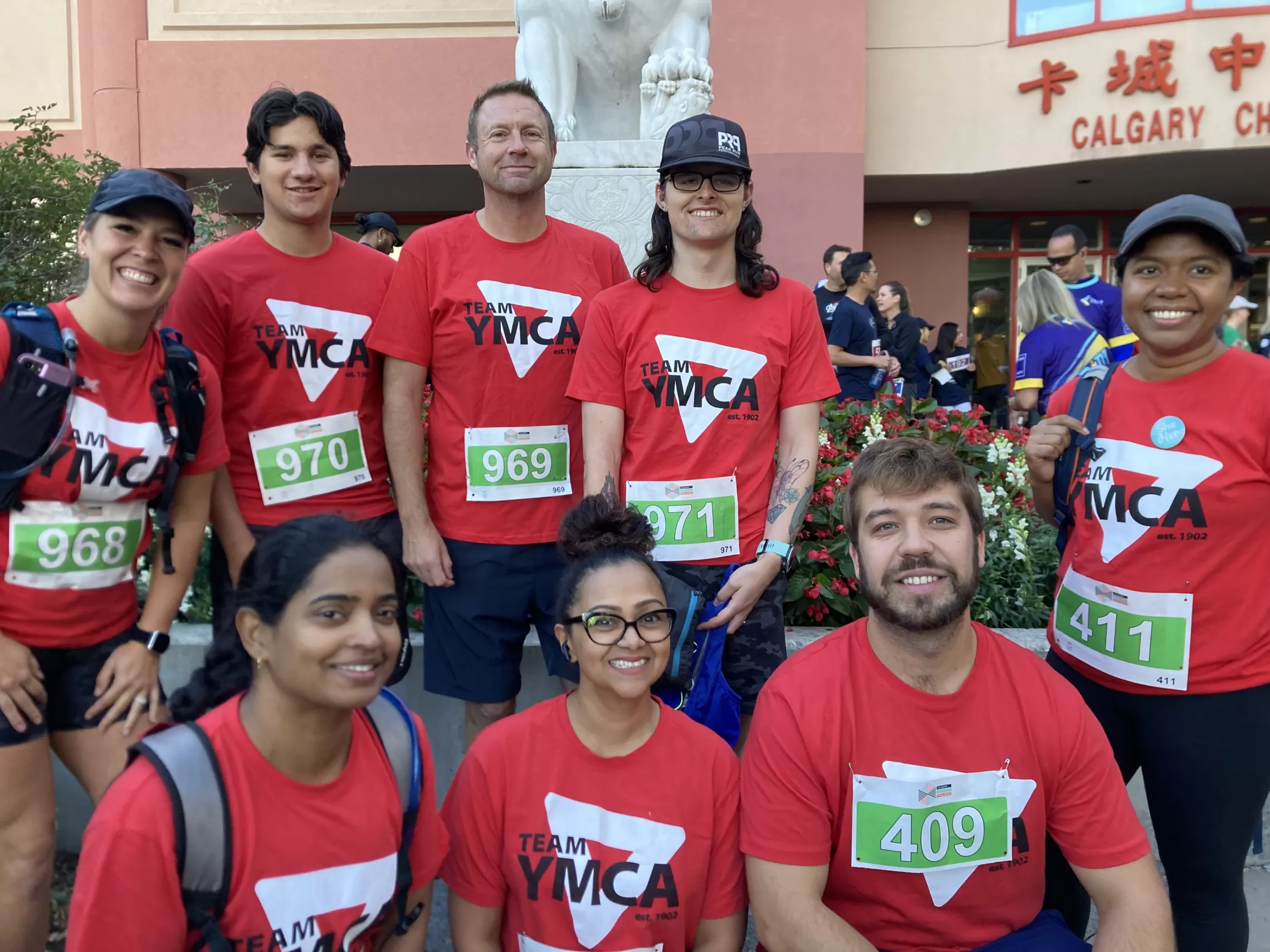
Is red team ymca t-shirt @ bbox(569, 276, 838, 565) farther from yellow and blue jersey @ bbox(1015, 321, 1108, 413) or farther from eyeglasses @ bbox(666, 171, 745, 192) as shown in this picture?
yellow and blue jersey @ bbox(1015, 321, 1108, 413)

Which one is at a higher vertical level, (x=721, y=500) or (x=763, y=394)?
(x=763, y=394)

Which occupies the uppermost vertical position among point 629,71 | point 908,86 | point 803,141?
point 908,86

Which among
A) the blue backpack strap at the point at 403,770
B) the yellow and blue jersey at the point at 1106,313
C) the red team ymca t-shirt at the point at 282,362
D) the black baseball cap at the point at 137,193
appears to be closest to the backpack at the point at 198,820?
the blue backpack strap at the point at 403,770

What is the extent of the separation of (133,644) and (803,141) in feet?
37.9

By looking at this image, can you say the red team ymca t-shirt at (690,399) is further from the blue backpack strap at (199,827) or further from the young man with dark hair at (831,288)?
the young man with dark hair at (831,288)

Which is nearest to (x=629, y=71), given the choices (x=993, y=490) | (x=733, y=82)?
(x=993, y=490)

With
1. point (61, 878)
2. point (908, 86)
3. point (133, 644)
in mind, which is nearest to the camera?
point (133, 644)

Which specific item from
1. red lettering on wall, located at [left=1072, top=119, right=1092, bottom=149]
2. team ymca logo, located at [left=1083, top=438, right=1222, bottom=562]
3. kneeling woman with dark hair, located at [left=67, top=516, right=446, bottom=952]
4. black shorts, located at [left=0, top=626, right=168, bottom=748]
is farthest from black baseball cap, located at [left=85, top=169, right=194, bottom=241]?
red lettering on wall, located at [left=1072, top=119, right=1092, bottom=149]

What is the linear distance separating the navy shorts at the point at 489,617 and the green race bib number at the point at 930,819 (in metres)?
1.01

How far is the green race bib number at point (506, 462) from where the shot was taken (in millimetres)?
2959

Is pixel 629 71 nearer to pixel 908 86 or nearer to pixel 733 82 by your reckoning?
pixel 733 82

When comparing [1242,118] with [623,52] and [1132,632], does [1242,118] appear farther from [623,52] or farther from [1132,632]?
[1132,632]

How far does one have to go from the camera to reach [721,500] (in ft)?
9.12

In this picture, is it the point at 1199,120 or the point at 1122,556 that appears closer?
the point at 1122,556
